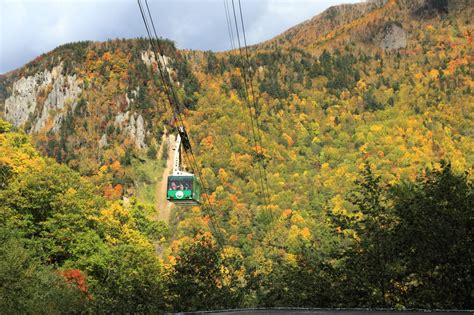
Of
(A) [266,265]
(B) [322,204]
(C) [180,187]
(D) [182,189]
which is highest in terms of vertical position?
(C) [180,187]

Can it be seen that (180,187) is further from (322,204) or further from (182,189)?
(322,204)

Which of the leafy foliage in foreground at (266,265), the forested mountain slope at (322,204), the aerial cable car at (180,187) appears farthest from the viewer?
the aerial cable car at (180,187)

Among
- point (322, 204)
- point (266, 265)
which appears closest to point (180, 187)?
point (266, 265)

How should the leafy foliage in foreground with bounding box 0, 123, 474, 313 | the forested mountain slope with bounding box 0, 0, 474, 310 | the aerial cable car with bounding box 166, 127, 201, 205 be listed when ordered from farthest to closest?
the aerial cable car with bounding box 166, 127, 201, 205 → the forested mountain slope with bounding box 0, 0, 474, 310 → the leafy foliage in foreground with bounding box 0, 123, 474, 313

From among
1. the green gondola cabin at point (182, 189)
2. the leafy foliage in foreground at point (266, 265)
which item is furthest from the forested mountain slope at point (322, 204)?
the green gondola cabin at point (182, 189)

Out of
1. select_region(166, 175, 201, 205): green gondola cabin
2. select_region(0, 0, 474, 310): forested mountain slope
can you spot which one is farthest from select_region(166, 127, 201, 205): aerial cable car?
select_region(0, 0, 474, 310): forested mountain slope

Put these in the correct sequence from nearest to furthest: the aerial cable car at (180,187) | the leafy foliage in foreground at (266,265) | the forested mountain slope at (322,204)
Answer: the leafy foliage in foreground at (266,265), the forested mountain slope at (322,204), the aerial cable car at (180,187)

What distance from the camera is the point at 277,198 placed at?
5768 inches

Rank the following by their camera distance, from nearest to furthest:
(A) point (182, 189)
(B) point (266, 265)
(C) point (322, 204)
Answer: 1. (A) point (182, 189)
2. (B) point (266, 265)
3. (C) point (322, 204)

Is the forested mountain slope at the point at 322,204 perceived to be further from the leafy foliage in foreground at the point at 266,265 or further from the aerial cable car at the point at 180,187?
the aerial cable car at the point at 180,187

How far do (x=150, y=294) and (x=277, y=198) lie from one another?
117 metres

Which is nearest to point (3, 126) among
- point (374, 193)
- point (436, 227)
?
point (374, 193)

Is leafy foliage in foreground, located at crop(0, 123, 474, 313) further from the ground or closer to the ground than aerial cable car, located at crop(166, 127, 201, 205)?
closer to the ground

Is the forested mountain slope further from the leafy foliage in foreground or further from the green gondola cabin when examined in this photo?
the green gondola cabin
